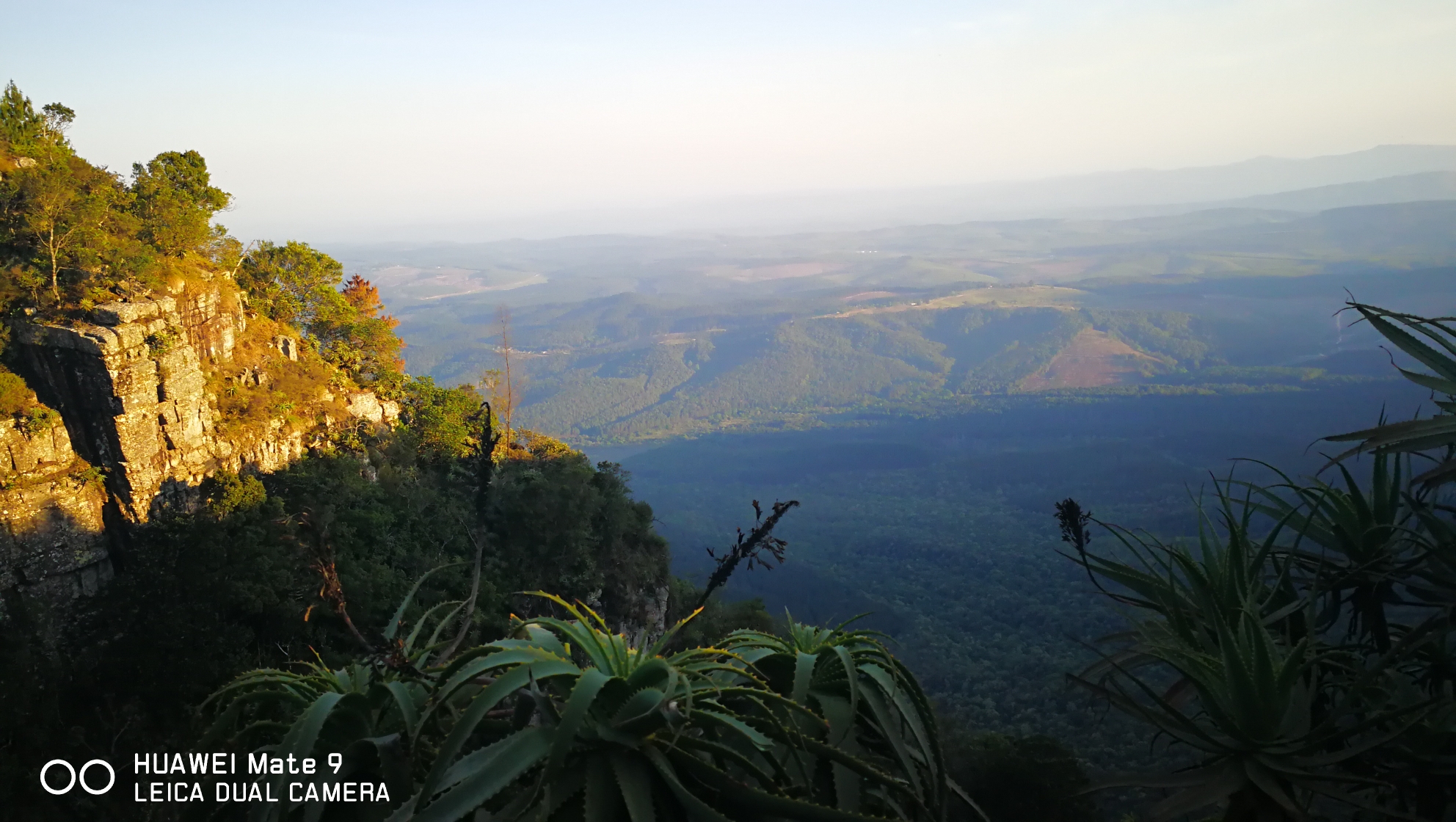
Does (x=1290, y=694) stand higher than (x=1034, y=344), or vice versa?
(x=1290, y=694)

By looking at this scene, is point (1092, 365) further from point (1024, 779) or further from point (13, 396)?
point (13, 396)

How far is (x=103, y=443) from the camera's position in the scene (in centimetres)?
1984

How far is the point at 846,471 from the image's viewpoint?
107188 mm

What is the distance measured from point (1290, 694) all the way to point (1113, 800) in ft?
84.3

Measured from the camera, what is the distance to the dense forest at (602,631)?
10.2 ft

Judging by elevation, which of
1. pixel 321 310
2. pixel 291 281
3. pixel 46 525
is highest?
pixel 291 281

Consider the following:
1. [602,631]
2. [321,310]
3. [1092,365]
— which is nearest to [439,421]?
[321,310]

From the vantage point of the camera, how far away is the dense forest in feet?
10.2

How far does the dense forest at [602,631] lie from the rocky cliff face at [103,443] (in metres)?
0.34

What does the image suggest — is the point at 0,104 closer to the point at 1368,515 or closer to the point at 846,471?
the point at 1368,515

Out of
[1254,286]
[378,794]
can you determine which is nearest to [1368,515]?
[378,794]

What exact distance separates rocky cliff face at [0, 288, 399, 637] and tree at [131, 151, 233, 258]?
7.31 feet

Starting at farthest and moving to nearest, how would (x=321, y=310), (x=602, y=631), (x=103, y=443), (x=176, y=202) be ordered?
(x=321, y=310), (x=176, y=202), (x=103, y=443), (x=602, y=631)

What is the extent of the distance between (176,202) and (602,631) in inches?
1023
